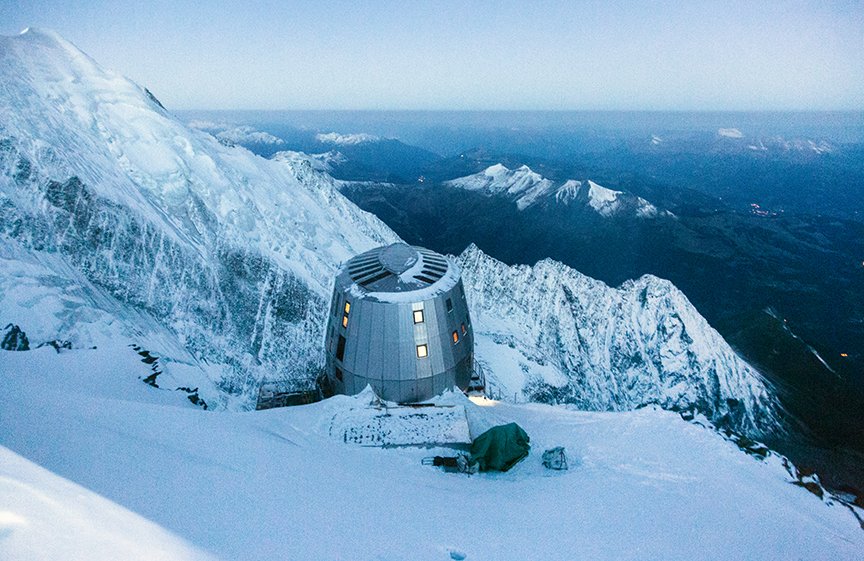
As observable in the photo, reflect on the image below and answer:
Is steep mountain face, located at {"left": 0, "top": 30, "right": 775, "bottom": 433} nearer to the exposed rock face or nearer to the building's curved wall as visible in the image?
the exposed rock face

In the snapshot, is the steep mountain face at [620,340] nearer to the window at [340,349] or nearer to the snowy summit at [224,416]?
the snowy summit at [224,416]

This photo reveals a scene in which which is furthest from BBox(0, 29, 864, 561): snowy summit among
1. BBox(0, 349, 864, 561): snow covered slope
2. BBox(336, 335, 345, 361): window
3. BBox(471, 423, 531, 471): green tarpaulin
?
BBox(336, 335, 345, 361): window

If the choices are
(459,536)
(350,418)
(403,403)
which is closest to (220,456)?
(459,536)

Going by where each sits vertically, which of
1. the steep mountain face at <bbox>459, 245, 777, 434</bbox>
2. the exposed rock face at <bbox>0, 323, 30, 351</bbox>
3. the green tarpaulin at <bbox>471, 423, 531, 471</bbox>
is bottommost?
the steep mountain face at <bbox>459, 245, 777, 434</bbox>

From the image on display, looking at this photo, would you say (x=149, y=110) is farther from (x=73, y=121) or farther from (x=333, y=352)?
(x=333, y=352)

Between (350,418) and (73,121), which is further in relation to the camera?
(73,121)

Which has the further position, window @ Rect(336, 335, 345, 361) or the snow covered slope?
window @ Rect(336, 335, 345, 361)

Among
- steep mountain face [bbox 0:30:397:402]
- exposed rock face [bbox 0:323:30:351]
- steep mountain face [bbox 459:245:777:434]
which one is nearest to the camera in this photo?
exposed rock face [bbox 0:323:30:351]
